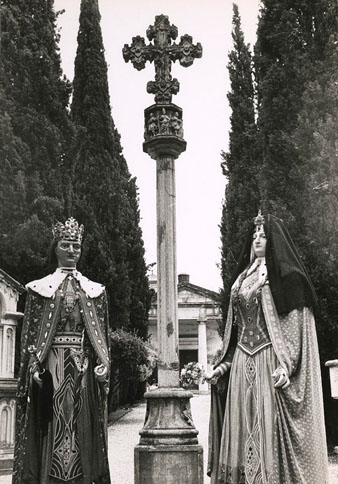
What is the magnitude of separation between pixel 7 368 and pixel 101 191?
930 cm

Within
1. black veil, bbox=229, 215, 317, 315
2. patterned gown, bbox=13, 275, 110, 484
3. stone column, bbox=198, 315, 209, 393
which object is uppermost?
stone column, bbox=198, 315, 209, 393

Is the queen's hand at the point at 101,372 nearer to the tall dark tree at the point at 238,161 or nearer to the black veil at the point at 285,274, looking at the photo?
the black veil at the point at 285,274

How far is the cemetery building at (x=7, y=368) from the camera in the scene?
9.14 meters

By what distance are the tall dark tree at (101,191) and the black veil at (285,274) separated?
39.4 feet

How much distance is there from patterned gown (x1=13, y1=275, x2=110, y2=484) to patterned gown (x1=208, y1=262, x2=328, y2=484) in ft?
3.14

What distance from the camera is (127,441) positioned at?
43.5 feet

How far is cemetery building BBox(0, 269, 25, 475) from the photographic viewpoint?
30.0ft

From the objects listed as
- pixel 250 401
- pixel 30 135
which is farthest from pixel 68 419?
pixel 30 135

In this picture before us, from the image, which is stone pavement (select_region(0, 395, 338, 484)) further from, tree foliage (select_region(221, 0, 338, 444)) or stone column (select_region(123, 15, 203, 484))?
tree foliage (select_region(221, 0, 338, 444))

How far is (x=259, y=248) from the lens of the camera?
509 cm

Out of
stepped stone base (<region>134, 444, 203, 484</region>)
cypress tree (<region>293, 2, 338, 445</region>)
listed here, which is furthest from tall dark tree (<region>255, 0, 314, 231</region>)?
stepped stone base (<region>134, 444, 203, 484</region>)

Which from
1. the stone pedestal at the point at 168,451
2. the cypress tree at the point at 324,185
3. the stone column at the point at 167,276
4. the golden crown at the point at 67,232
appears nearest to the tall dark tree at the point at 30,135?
the cypress tree at the point at 324,185

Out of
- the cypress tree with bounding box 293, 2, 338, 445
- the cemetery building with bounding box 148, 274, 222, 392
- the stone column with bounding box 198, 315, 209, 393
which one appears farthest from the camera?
the cemetery building with bounding box 148, 274, 222, 392

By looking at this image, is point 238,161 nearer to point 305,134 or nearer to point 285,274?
point 305,134
